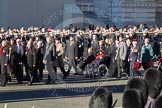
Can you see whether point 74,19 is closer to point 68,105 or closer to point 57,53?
point 57,53

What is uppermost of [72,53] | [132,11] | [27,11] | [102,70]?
[27,11]

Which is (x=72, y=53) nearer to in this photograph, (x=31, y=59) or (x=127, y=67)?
(x=127, y=67)

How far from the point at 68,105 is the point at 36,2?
20125mm

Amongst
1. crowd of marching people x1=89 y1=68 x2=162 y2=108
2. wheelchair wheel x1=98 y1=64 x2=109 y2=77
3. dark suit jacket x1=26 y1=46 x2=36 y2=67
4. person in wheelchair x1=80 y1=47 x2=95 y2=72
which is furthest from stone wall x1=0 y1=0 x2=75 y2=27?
crowd of marching people x1=89 y1=68 x2=162 y2=108

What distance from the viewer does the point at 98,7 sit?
36156 millimetres

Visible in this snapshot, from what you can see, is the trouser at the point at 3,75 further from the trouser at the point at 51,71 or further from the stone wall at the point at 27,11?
the stone wall at the point at 27,11

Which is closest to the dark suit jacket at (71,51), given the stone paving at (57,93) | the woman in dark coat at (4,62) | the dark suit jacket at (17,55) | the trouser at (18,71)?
the stone paving at (57,93)

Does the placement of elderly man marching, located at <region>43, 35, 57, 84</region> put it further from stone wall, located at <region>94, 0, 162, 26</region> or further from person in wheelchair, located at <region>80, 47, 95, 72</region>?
stone wall, located at <region>94, 0, 162, 26</region>

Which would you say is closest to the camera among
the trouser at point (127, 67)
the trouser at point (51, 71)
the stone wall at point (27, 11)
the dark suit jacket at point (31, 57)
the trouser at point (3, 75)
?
the trouser at point (3, 75)

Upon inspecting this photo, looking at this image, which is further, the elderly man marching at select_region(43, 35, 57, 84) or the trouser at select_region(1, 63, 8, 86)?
the elderly man marching at select_region(43, 35, 57, 84)

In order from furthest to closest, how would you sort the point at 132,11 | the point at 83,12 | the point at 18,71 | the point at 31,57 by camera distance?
1. the point at 132,11
2. the point at 83,12
3. the point at 18,71
4. the point at 31,57

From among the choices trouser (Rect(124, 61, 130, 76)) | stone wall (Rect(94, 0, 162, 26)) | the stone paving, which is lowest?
the stone paving

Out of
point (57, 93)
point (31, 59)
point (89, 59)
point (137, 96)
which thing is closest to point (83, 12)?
point (89, 59)

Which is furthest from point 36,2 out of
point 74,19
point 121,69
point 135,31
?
point 121,69
